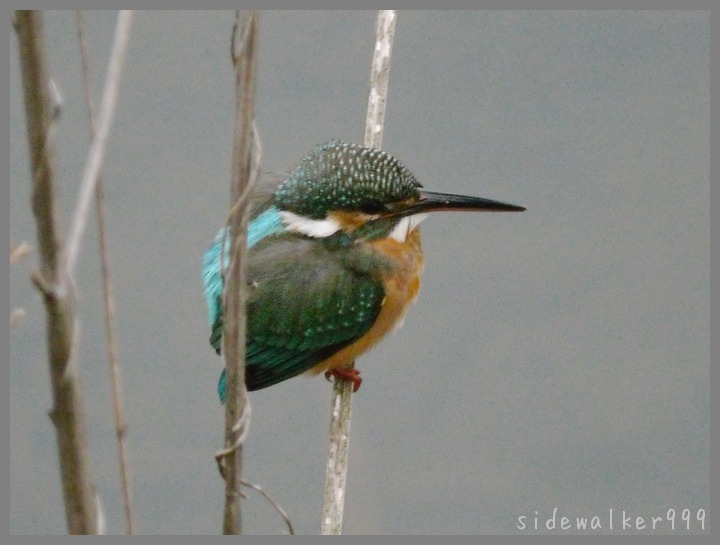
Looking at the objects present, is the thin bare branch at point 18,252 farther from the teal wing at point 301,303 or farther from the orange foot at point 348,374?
the orange foot at point 348,374

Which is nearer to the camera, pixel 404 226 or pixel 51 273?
pixel 51 273

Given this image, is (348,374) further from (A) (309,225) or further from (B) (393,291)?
(A) (309,225)

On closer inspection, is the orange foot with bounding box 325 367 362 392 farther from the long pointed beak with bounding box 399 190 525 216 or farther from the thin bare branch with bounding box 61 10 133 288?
the thin bare branch with bounding box 61 10 133 288

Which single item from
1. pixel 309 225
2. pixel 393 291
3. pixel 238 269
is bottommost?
pixel 238 269

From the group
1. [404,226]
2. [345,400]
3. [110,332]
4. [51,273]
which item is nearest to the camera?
[51,273]

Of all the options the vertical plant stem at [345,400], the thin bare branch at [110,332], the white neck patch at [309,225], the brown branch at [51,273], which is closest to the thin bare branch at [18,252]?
the thin bare branch at [110,332]

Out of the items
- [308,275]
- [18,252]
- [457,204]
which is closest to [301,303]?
[308,275]

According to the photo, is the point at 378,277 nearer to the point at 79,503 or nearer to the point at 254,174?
the point at 254,174
